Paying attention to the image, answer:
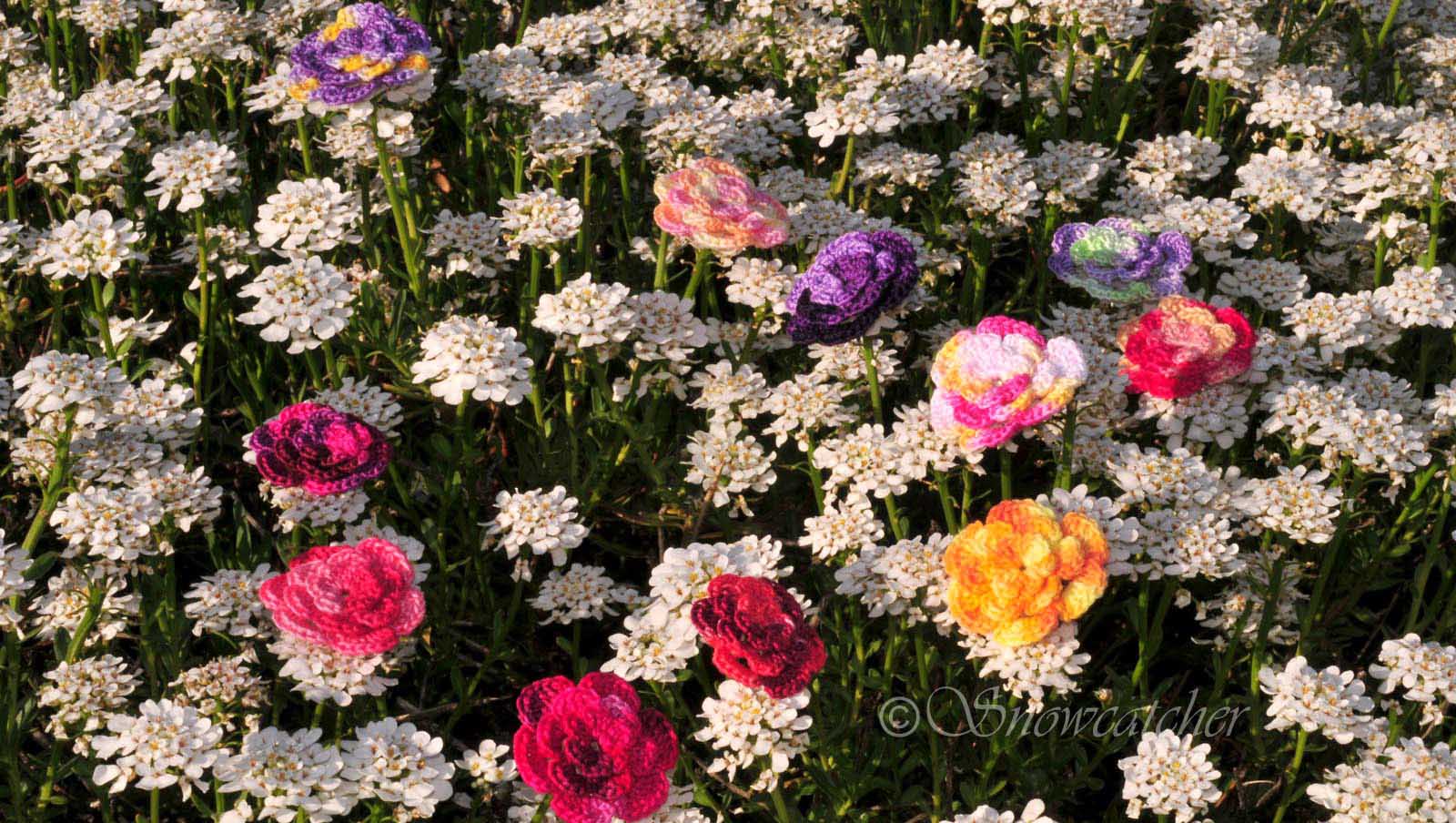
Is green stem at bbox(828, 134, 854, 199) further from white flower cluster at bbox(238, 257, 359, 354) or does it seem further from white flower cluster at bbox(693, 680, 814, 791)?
white flower cluster at bbox(693, 680, 814, 791)

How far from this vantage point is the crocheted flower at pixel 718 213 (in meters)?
4.12

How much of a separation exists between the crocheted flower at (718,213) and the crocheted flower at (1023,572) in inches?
45.7

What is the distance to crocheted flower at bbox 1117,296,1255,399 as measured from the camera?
4.00m

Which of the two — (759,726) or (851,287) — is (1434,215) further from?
(759,726)

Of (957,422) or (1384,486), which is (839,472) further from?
(1384,486)

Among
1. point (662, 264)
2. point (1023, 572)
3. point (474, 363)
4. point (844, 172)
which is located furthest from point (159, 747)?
point (844, 172)

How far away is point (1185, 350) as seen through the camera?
4.00 m

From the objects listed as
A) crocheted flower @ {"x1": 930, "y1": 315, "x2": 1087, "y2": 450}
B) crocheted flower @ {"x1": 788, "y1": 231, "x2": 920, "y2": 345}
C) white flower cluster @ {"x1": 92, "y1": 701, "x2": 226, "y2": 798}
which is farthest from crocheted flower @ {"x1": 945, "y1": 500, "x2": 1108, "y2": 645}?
white flower cluster @ {"x1": 92, "y1": 701, "x2": 226, "y2": 798}

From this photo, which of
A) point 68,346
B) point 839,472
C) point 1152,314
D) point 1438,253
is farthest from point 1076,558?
point 68,346

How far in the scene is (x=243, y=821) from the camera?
3.28 metres

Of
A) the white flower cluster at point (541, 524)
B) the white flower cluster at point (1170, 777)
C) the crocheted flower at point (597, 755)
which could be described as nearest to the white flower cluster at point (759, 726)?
the crocheted flower at point (597, 755)

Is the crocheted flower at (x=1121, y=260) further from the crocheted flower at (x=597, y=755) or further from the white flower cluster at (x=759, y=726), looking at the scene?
the crocheted flower at (x=597, y=755)

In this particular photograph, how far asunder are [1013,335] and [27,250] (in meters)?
3.28

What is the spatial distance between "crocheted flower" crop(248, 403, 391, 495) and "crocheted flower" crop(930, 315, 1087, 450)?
1.44 m
